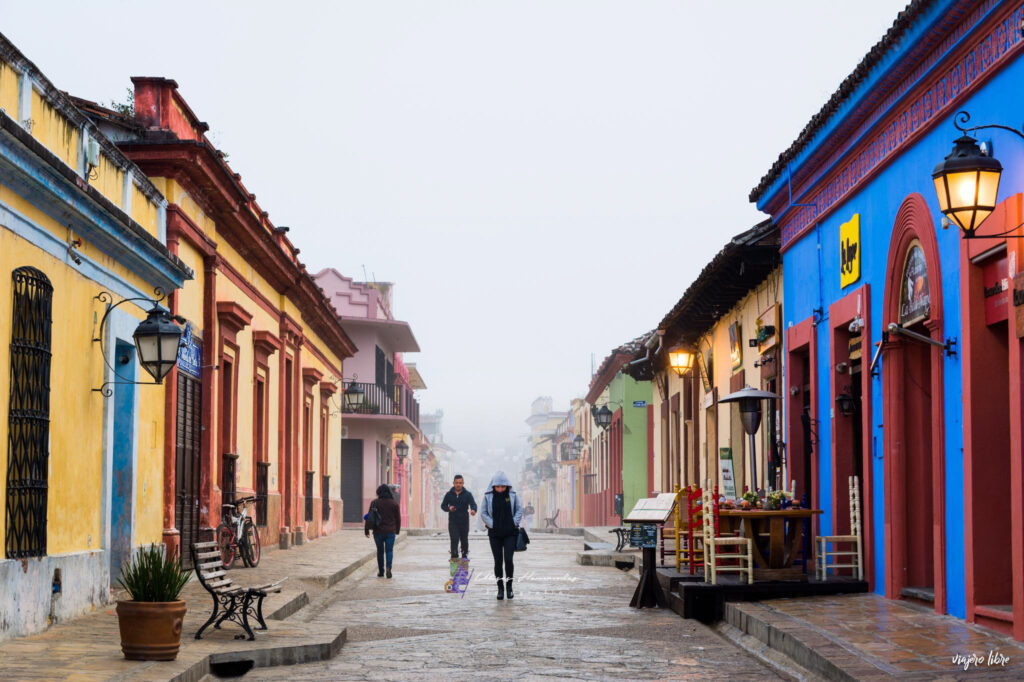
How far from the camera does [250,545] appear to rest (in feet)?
60.4

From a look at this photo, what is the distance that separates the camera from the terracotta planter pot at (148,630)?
8.62 metres

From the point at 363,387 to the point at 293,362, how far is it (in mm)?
13236

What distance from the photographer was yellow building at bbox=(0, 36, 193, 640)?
9.75m

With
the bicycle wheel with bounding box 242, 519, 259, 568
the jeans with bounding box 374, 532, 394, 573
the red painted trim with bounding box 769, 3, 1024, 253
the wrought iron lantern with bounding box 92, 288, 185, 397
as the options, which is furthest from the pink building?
the wrought iron lantern with bounding box 92, 288, 185, 397

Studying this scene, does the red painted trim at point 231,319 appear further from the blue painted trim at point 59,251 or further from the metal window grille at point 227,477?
the blue painted trim at point 59,251

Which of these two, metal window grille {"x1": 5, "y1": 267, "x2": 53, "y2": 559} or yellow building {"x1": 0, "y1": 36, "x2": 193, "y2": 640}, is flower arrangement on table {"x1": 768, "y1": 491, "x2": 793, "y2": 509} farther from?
metal window grille {"x1": 5, "y1": 267, "x2": 53, "y2": 559}

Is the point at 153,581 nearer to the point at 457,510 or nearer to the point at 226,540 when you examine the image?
the point at 226,540

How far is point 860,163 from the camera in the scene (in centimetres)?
1332

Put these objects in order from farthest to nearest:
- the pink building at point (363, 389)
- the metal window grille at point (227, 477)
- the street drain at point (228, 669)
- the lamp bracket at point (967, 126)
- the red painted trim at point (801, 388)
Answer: the pink building at point (363, 389) → the metal window grille at point (227, 477) → the red painted trim at point (801, 388) → the street drain at point (228, 669) → the lamp bracket at point (967, 126)

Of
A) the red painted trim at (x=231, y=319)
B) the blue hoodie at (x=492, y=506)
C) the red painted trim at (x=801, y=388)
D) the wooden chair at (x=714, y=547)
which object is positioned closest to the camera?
the wooden chair at (x=714, y=547)

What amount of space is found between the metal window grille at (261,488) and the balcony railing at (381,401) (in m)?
13.9

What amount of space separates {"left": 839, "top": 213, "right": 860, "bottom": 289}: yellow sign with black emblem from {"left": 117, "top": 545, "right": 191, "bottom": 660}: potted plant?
24.9 feet

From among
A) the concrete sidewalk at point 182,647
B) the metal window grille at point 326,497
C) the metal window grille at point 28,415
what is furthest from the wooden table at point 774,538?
the metal window grille at point 326,497

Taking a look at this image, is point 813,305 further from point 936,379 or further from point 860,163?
point 936,379
